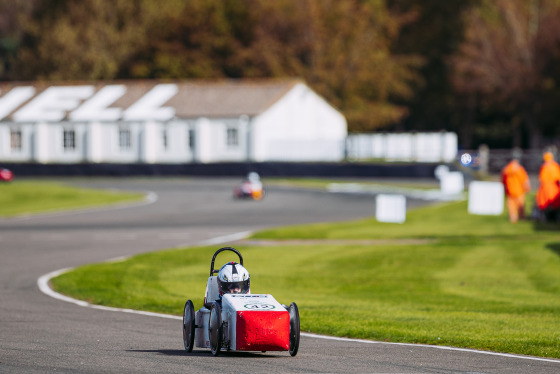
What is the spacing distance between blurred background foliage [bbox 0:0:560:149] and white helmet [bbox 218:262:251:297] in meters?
71.8

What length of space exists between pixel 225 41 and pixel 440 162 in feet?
117

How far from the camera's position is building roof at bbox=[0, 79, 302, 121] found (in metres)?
76.7

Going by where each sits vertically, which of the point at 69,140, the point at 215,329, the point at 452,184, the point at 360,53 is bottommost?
the point at 452,184

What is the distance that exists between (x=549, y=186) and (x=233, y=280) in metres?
18.8

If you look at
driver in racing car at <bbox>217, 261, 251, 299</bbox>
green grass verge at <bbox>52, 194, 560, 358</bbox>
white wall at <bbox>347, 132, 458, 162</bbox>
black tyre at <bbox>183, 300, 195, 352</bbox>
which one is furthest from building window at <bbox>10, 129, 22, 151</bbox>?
driver in racing car at <bbox>217, 261, 251, 299</bbox>

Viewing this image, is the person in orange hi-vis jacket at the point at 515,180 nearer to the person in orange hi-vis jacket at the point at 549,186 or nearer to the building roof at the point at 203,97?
the person in orange hi-vis jacket at the point at 549,186

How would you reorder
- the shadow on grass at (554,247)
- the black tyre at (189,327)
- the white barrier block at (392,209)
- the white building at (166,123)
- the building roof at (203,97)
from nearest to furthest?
the black tyre at (189,327)
the shadow on grass at (554,247)
the white barrier block at (392,209)
the white building at (166,123)
the building roof at (203,97)

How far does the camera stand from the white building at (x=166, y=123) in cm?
7588

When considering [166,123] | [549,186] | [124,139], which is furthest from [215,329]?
[124,139]

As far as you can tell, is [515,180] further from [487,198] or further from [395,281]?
[395,281]

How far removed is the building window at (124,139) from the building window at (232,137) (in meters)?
7.18

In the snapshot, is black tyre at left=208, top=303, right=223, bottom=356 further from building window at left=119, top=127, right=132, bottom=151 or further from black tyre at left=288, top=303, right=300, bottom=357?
building window at left=119, top=127, right=132, bottom=151

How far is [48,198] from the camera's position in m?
49.8

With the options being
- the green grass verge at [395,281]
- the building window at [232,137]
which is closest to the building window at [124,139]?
the building window at [232,137]
